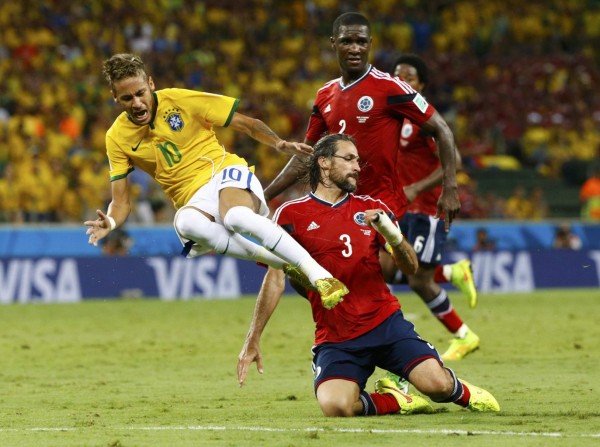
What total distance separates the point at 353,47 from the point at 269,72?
18968 mm

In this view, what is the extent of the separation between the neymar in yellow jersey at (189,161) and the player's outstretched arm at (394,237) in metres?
0.86

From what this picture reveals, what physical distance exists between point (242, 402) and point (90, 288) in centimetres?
1199

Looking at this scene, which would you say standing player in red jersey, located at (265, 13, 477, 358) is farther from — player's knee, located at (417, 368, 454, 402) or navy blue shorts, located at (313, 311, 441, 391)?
player's knee, located at (417, 368, 454, 402)

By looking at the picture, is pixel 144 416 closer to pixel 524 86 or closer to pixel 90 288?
pixel 90 288

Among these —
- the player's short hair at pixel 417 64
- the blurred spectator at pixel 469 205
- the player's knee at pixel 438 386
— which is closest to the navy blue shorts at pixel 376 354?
the player's knee at pixel 438 386

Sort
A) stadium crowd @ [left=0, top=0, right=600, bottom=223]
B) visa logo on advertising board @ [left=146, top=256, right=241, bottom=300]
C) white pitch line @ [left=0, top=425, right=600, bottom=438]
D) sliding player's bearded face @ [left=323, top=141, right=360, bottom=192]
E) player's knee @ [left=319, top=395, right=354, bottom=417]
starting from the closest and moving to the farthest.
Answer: white pitch line @ [left=0, top=425, right=600, bottom=438], player's knee @ [left=319, top=395, right=354, bottom=417], sliding player's bearded face @ [left=323, top=141, right=360, bottom=192], visa logo on advertising board @ [left=146, top=256, right=241, bottom=300], stadium crowd @ [left=0, top=0, right=600, bottom=223]

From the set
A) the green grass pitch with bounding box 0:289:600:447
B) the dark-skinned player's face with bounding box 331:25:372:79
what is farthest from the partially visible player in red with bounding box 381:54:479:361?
the dark-skinned player's face with bounding box 331:25:372:79

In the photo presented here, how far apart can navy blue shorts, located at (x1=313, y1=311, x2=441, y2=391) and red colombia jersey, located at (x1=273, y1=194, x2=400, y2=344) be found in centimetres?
6

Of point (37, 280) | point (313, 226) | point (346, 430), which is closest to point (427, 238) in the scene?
point (313, 226)

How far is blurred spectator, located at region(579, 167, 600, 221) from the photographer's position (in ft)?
82.4

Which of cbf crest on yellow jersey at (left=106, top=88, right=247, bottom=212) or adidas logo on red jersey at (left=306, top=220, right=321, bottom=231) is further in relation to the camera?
cbf crest on yellow jersey at (left=106, top=88, right=247, bottom=212)

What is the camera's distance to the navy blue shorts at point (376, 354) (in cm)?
788

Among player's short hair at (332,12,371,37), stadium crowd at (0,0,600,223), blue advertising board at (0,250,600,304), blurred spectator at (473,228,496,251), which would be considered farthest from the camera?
stadium crowd at (0,0,600,223)

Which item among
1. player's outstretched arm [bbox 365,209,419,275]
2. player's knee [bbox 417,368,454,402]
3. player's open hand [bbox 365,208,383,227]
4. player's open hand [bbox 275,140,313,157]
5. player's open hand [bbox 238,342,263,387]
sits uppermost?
player's open hand [bbox 275,140,313,157]
